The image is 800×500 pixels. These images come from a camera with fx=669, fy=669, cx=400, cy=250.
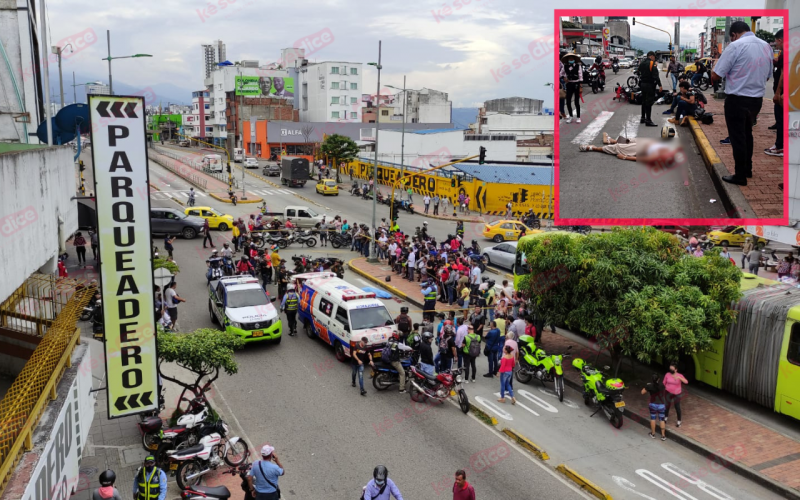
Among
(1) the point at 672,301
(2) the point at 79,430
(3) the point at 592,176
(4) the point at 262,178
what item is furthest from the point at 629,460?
(4) the point at 262,178

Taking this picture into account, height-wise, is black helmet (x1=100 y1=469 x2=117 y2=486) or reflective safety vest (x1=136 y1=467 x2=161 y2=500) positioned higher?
black helmet (x1=100 y1=469 x2=117 y2=486)

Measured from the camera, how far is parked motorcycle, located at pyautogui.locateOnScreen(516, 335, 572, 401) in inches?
610

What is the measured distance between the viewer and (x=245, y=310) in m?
18.5

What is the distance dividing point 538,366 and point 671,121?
26.6ft

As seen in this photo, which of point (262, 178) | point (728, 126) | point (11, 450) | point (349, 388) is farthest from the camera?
point (262, 178)

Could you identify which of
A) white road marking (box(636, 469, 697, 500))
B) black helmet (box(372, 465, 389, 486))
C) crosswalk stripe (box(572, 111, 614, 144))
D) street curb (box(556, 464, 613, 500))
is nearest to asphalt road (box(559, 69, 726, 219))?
crosswalk stripe (box(572, 111, 614, 144))

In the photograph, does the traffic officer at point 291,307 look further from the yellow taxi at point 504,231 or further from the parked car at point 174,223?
the yellow taxi at point 504,231

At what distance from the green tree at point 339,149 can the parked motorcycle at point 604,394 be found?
5182cm

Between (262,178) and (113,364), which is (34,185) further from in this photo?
(262,178)

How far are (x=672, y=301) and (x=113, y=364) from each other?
11.0 meters

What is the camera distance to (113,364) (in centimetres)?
1081

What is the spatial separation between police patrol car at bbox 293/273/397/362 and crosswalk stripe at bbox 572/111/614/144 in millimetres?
8328

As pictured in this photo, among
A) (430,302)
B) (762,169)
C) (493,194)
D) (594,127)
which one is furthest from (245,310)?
(493,194)
